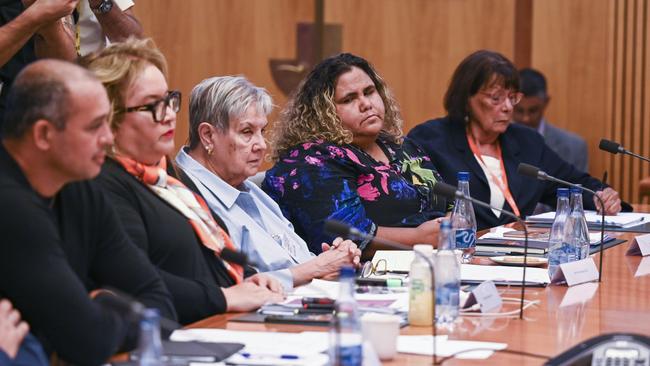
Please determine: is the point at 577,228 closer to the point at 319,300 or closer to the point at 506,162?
the point at 319,300

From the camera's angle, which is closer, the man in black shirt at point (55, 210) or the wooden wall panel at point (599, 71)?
the man in black shirt at point (55, 210)

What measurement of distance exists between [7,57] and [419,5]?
4415 millimetres

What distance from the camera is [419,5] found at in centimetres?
731

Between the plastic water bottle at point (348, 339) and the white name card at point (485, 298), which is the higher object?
the plastic water bottle at point (348, 339)

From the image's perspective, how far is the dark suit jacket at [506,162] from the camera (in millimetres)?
5070

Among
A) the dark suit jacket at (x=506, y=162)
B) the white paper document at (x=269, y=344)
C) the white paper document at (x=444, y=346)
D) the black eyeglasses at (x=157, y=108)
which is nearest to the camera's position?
the white paper document at (x=269, y=344)

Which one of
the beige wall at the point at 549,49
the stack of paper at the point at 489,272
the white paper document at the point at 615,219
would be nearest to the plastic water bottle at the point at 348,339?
the stack of paper at the point at 489,272

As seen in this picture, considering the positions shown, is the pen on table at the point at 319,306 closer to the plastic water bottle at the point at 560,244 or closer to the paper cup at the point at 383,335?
the paper cup at the point at 383,335

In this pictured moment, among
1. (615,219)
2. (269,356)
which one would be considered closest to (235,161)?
(269,356)

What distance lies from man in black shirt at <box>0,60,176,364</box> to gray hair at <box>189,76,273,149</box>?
1200 millimetres

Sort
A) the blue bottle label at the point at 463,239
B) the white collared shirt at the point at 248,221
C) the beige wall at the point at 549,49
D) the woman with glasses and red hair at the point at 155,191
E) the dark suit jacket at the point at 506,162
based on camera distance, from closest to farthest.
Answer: the woman with glasses and red hair at the point at 155,191 → the white collared shirt at the point at 248,221 → the blue bottle label at the point at 463,239 → the dark suit jacket at the point at 506,162 → the beige wall at the point at 549,49

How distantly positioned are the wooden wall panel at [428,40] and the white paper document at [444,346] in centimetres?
491

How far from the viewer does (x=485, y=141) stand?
208 inches

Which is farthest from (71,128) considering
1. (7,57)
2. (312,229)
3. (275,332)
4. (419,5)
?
(419,5)
